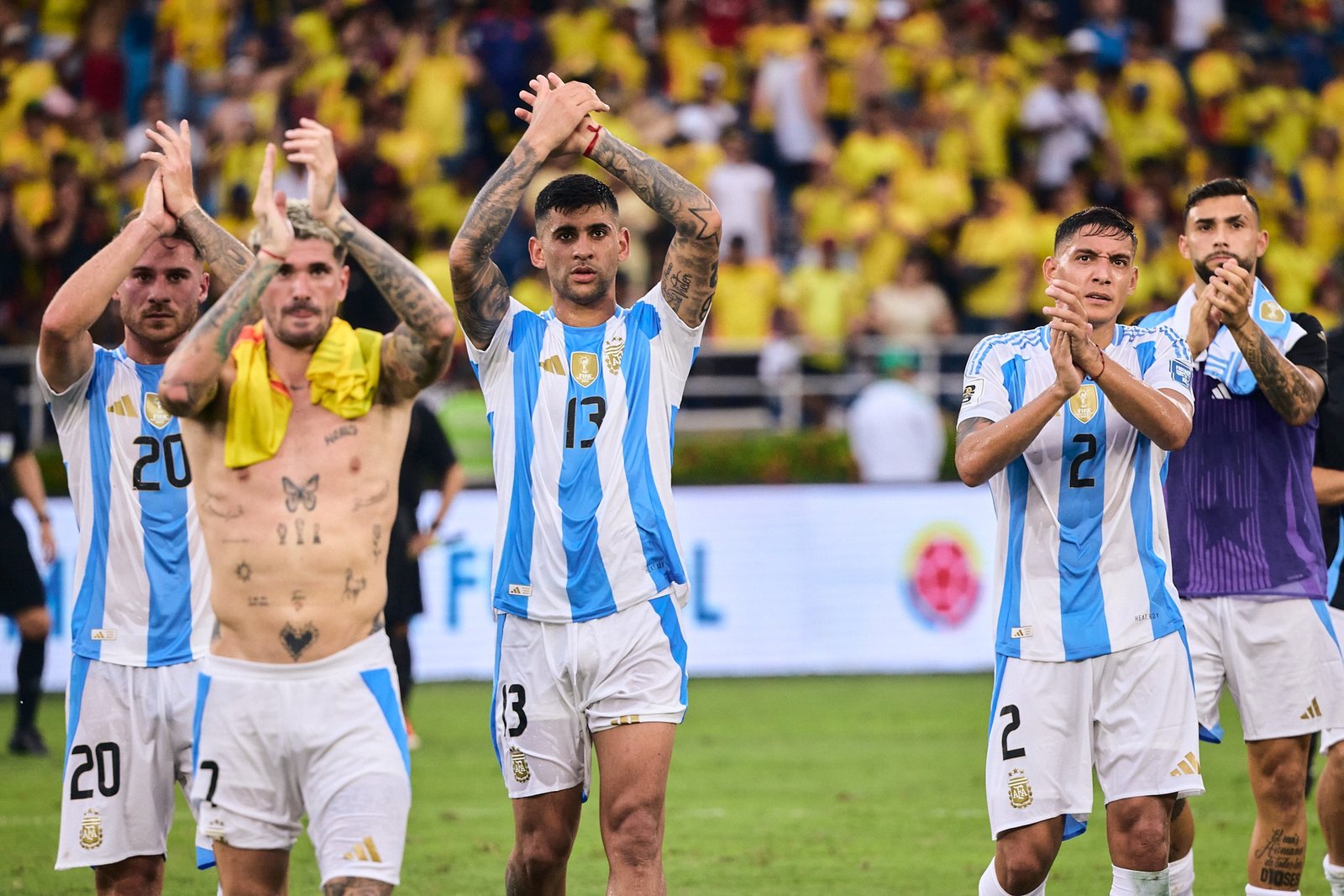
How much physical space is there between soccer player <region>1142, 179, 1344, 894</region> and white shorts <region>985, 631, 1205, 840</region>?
3.16 ft

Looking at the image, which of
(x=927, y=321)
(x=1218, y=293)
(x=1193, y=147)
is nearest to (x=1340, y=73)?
(x=1193, y=147)

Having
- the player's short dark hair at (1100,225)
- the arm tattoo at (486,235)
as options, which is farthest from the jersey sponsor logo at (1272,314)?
the arm tattoo at (486,235)

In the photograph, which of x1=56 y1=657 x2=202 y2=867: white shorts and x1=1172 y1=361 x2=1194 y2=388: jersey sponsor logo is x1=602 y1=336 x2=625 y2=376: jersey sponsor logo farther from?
x1=1172 y1=361 x2=1194 y2=388: jersey sponsor logo

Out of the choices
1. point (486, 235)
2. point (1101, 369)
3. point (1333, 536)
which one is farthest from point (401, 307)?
point (1333, 536)

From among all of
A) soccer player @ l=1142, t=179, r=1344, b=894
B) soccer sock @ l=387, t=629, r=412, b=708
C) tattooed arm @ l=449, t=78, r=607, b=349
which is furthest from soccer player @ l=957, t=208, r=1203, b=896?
soccer sock @ l=387, t=629, r=412, b=708

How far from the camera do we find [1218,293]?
685 cm

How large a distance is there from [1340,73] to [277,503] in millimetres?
19265

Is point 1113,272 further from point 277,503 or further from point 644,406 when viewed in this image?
point 277,503

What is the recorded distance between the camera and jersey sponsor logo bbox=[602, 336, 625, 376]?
22.1ft

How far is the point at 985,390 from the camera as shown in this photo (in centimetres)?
675

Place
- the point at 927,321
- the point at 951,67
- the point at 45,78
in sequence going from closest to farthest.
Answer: the point at 927,321, the point at 45,78, the point at 951,67

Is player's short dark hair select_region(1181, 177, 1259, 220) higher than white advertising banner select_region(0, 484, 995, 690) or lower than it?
higher

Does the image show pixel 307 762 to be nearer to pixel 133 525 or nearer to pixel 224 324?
pixel 224 324

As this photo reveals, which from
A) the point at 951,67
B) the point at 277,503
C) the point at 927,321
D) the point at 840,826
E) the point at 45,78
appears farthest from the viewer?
the point at 951,67
